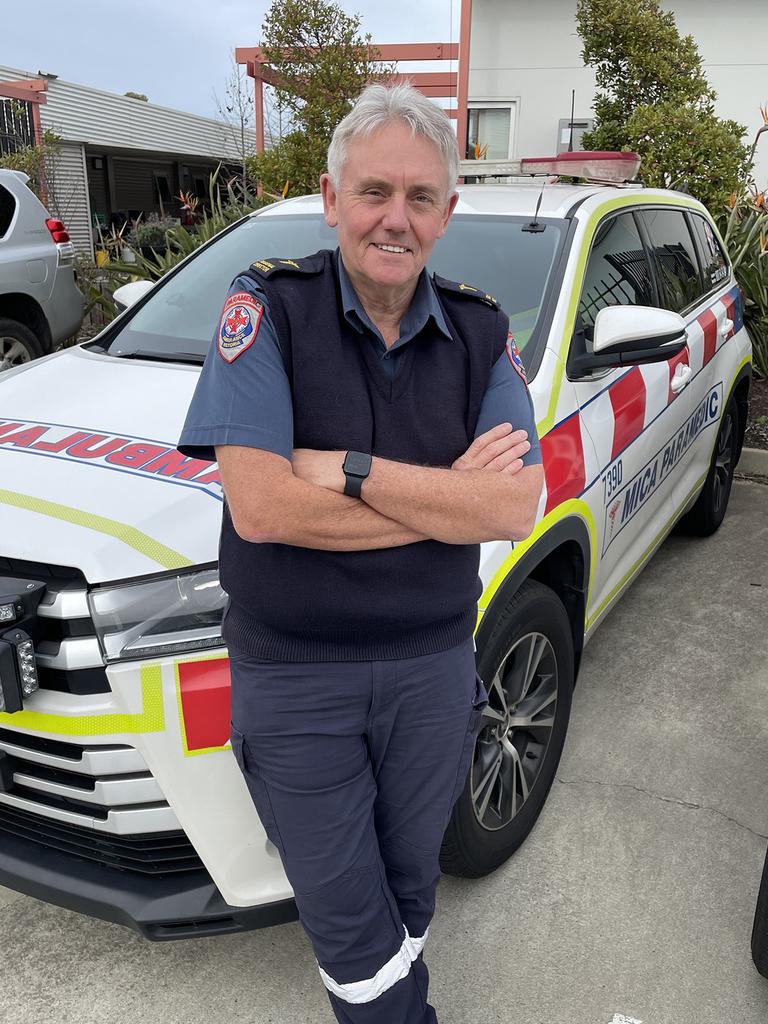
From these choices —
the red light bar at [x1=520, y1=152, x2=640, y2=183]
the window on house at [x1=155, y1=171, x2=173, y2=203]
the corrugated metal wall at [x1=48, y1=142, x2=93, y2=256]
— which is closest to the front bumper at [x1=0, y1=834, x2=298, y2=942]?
the red light bar at [x1=520, y1=152, x2=640, y2=183]

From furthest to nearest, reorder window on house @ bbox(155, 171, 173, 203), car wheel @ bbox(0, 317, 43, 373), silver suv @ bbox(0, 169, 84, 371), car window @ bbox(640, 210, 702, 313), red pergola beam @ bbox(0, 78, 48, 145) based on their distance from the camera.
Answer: window on house @ bbox(155, 171, 173, 203)
red pergola beam @ bbox(0, 78, 48, 145)
silver suv @ bbox(0, 169, 84, 371)
car wheel @ bbox(0, 317, 43, 373)
car window @ bbox(640, 210, 702, 313)

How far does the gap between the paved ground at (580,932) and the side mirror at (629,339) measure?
4.17 feet

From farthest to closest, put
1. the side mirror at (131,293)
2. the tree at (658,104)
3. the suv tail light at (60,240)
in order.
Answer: the tree at (658,104) < the suv tail light at (60,240) < the side mirror at (131,293)

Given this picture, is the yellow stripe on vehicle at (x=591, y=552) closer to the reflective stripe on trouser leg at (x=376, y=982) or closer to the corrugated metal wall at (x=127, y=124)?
the reflective stripe on trouser leg at (x=376, y=982)

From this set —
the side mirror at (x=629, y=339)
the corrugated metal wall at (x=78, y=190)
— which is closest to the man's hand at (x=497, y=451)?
the side mirror at (x=629, y=339)

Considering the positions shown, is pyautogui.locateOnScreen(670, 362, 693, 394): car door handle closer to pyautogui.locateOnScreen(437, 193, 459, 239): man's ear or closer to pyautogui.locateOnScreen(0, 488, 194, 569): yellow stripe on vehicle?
pyautogui.locateOnScreen(437, 193, 459, 239): man's ear

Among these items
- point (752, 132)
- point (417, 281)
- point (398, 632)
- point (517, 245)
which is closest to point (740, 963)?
point (398, 632)

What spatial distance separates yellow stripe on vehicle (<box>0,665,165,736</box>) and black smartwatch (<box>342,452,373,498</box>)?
1.70 feet

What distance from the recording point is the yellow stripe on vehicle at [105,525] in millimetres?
1730

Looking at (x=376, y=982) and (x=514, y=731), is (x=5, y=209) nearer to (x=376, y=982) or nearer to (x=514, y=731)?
(x=514, y=731)

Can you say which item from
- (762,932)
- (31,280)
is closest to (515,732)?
(762,932)

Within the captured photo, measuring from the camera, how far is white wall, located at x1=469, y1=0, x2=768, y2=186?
1009 centimetres

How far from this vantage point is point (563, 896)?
239 cm

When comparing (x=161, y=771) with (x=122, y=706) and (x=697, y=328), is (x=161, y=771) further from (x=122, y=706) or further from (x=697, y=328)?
(x=697, y=328)
